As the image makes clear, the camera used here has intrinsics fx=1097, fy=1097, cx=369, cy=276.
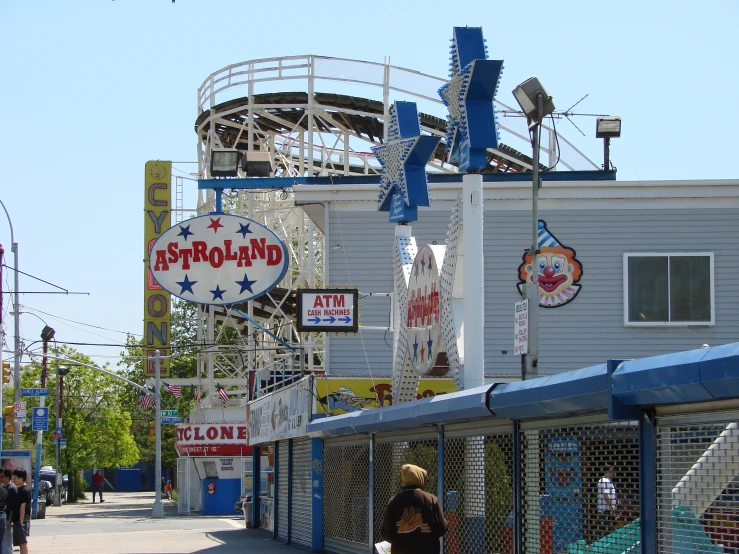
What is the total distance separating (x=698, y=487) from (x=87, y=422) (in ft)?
191

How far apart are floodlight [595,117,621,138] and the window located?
3316mm

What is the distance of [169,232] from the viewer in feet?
61.7

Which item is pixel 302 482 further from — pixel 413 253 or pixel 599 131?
Result: pixel 599 131

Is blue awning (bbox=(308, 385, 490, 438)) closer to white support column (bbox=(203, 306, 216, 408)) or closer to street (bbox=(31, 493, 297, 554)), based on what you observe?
street (bbox=(31, 493, 297, 554))

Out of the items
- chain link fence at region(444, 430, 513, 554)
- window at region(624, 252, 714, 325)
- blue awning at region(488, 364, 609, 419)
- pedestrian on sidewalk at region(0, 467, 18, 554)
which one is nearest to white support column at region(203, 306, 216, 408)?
window at region(624, 252, 714, 325)

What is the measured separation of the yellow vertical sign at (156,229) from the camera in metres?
41.2

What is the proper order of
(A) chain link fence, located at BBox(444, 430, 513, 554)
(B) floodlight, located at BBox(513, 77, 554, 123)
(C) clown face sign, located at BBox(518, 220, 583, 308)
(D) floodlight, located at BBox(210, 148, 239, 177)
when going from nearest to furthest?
(A) chain link fence, located at BBox(444, 430, 513, 554) → (B) floodlight, located at BBox(513, 77, 554, 123) → (D) floodlight, located at BBox(210, 148, 239, 177) → (C) clown face sign, located at BBox(518, 220, 583, 308)

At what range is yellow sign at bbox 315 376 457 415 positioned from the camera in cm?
2009

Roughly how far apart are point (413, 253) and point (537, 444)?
707 centimetres

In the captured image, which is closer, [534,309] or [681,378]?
[681,378]

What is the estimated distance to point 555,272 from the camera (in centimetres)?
2314

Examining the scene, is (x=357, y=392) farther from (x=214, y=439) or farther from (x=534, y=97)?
(x=214, y=439)

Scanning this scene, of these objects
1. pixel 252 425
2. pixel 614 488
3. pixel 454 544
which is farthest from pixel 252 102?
pixel 614 488

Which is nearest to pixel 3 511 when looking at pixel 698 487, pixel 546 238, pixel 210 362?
pixel 698 487
